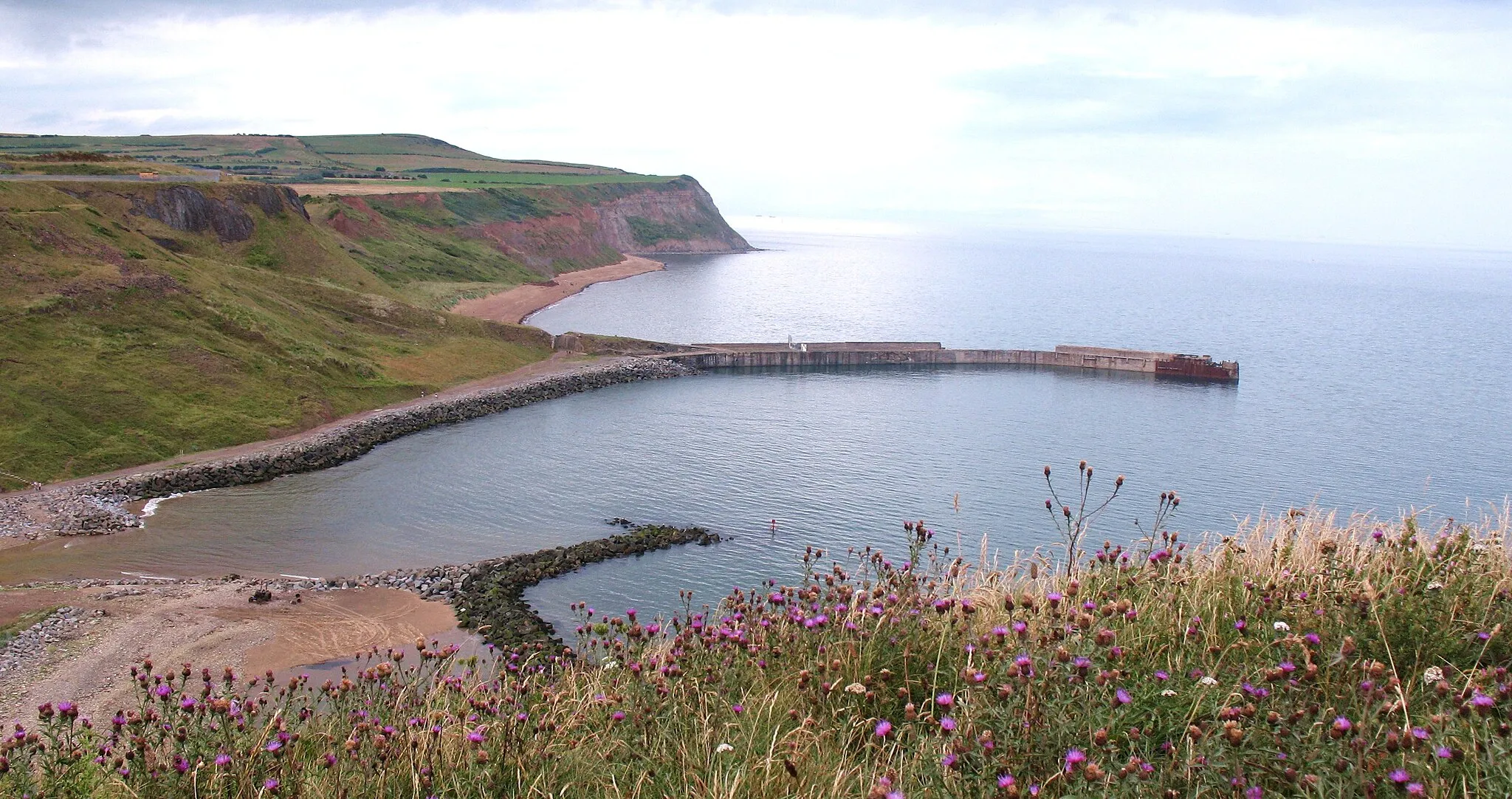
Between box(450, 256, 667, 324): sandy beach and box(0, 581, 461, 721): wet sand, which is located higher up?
box(450, 256, 667, 324): sandy beach

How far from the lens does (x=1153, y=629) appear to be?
8867mm

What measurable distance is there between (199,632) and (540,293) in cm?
9106

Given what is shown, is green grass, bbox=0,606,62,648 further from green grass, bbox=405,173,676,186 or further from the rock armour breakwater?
green grass, bbox=405,173,676,186

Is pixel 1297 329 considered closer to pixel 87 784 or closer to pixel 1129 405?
pixel 1129 405

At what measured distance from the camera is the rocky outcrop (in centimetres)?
6656

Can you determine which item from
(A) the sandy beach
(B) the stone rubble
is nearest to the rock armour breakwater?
(B) the stone rubble

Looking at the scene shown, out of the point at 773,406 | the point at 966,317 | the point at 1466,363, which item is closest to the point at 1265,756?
the point at 773,406

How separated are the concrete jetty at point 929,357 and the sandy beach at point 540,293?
1850cm

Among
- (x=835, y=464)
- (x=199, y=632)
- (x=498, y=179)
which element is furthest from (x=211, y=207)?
(x=498, y=179)

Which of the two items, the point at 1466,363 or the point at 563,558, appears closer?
the point at 563,558

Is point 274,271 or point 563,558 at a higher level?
point 274,271

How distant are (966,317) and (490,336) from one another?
67.6 metres

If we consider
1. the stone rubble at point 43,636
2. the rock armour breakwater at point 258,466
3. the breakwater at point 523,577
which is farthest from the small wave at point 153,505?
the breakwater at point 523,577

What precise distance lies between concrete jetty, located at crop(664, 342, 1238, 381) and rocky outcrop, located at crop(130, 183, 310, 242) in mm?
31774
